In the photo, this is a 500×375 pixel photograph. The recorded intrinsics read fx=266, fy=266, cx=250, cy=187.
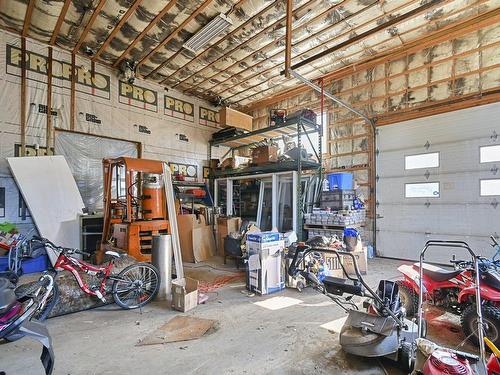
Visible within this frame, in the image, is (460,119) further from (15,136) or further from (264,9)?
(15,136)

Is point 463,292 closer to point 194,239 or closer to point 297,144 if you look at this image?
point 297,144

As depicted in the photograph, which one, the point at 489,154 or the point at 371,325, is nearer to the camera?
the point at 371,325

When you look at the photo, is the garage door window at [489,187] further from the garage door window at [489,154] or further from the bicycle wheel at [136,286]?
the bicycle wheel at [136,286]

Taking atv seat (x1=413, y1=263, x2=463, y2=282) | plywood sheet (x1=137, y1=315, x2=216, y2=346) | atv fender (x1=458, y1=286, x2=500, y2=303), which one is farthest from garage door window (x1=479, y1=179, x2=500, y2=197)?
plywood sheet (x1=137, y1=315, x2=216, y2=346)

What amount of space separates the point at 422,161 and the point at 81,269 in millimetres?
6878

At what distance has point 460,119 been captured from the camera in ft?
18.3

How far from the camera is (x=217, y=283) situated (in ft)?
15.0

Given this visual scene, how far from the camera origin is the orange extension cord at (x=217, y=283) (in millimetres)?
4277

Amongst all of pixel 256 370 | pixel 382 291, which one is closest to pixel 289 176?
pixel 382 291

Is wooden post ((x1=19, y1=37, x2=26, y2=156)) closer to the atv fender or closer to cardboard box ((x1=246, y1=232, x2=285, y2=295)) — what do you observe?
cardboard box ((x1=246, y1=232, x2=285, y2=295))


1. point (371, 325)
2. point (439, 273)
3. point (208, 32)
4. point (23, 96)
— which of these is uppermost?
point (208, 32)

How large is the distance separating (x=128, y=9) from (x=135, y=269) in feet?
15.0

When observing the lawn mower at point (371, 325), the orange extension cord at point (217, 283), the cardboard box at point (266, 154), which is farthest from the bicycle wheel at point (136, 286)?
the cardboard box at point (266, 154)

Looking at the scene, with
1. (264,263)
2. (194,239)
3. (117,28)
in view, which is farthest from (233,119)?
(264,263)
